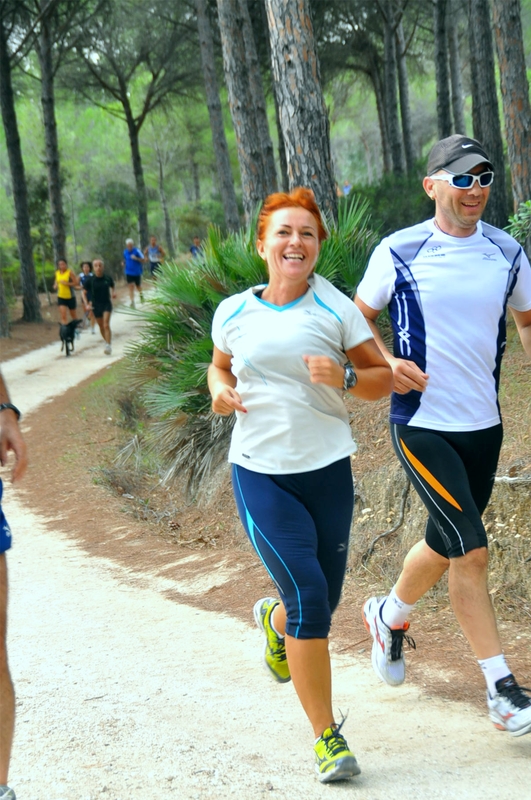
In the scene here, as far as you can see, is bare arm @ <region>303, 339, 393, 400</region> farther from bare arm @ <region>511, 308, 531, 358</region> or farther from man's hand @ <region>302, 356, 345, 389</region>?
bare arm @ <region>511, 308, 531, 358</region>

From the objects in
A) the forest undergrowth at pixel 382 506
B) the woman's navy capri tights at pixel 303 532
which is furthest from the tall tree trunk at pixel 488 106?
the woman's navy capri tights at pixel 303 532

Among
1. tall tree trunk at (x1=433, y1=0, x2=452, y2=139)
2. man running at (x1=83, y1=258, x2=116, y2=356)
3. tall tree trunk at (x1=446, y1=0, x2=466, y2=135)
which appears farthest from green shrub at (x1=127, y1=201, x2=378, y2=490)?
tall tree trunk at (x1=446, y1=0, x2=466, y2=135)

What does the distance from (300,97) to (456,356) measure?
6.52m

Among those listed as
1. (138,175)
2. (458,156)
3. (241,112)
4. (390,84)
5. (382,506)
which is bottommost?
(382,506)

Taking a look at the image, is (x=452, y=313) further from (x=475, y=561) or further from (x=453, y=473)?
(x=475, y=561)

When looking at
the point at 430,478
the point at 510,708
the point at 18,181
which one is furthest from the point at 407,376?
the point at 18,181

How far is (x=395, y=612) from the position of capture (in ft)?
13.2

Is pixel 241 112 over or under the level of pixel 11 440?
over

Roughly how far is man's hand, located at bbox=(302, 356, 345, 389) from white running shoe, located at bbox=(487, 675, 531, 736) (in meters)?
1.28

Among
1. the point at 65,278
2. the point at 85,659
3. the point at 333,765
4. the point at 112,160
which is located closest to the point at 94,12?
the point at 65,278

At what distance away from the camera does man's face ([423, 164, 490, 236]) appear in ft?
12.1

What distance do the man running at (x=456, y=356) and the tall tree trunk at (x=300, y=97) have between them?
5783 mm

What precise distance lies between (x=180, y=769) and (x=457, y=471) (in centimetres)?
152

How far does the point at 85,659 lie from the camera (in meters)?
4.91
